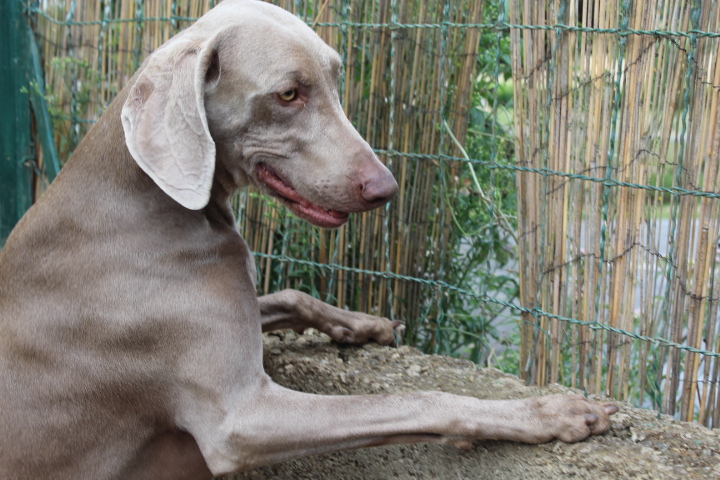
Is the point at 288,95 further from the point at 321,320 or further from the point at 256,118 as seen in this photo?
the point at 321,320

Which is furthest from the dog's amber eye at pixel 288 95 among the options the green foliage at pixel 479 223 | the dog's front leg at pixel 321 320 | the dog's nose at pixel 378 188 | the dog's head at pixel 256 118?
the green foliage at pixel 479 223

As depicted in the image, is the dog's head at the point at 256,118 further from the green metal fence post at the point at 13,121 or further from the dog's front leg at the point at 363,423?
the green metal fence post at the point at 13,121

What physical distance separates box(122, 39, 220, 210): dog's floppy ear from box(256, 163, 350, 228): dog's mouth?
258 mm

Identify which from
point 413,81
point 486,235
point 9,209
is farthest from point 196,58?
point 9,209

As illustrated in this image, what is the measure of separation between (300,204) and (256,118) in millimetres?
299

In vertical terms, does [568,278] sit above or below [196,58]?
below

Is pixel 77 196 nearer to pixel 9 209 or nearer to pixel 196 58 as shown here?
pixel 196 58

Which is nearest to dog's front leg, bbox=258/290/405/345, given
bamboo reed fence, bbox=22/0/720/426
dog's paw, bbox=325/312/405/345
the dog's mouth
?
dog's paw, bbox=325/312/405/345

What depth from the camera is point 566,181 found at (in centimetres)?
275

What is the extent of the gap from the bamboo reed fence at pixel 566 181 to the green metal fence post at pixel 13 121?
4.30 ft

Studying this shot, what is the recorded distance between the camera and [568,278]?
2844mm

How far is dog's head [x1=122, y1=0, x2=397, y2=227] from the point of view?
7.22ft

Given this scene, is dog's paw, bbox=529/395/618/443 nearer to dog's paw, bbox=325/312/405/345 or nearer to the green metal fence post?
dog's paw, bbox=325/312/405/345

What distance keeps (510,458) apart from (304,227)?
1.69m
